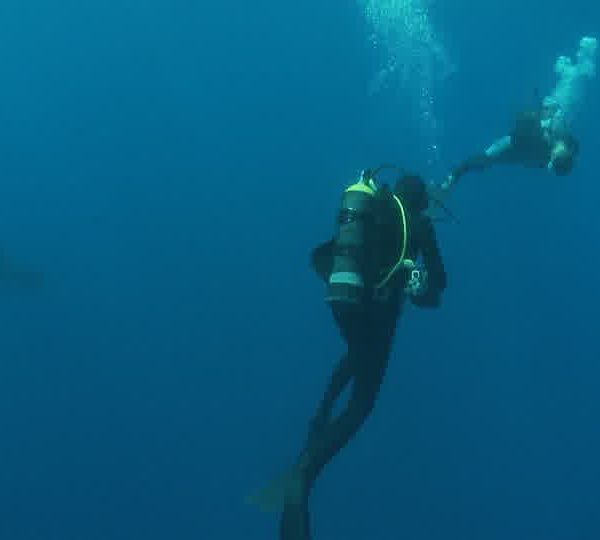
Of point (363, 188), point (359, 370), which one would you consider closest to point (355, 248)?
point (363, 188)

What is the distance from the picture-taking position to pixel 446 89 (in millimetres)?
31984

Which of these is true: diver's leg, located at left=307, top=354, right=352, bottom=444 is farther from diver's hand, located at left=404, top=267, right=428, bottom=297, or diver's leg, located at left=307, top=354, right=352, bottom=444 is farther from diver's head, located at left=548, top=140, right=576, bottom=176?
diver's head, located at left=548, top=140, right=576, bottom=176

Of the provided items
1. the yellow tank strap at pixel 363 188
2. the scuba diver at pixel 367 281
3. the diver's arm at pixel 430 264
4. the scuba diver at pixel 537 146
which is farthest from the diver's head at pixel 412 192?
the scuba diver at pixel 537 146

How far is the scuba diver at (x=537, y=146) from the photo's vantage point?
891 cm

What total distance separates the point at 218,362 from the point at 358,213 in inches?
490

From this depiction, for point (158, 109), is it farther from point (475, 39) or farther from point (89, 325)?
point (89, 325)

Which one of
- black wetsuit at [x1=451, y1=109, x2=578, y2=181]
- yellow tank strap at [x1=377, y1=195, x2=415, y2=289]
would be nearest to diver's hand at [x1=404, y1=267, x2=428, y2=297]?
yellow tank strap at [x1=377, y1=195, x2=415, y2=289]

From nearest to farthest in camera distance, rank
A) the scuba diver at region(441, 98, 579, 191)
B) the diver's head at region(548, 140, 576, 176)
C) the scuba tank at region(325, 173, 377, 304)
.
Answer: the scuba tank at region(325, 173, 377, 304)
the diver's head at region(548, 140, 576, 176)
the scuba diver at region(441, 98, 579, 191)

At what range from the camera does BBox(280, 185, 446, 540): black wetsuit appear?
5.04m

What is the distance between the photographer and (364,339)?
5426 mm

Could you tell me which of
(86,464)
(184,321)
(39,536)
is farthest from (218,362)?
(39,536)

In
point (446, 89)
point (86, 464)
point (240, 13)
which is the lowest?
point (86, 464)

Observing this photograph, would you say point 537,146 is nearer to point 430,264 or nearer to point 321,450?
point 430,264

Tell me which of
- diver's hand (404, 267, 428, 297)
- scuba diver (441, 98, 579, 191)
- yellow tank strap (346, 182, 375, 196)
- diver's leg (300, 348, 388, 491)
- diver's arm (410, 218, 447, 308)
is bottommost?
diver's leg (300, 348, 388, 491)
